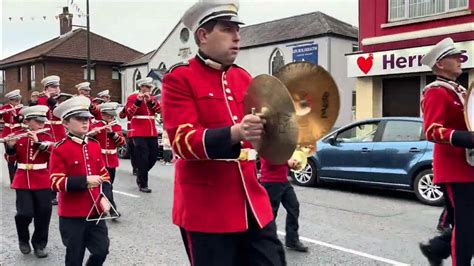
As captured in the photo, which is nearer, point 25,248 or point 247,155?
point 247,155

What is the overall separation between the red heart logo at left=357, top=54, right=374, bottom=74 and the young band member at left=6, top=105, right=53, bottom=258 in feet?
39.7

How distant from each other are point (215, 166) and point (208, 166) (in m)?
0.03

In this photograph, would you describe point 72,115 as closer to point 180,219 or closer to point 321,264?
point 180,219

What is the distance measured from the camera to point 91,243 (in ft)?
14.9

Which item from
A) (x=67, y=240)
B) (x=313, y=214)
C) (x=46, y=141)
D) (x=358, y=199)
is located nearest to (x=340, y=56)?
(x=358, y=199)

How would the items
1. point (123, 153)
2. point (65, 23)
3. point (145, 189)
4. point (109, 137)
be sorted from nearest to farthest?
1. point (109, 137)
2. point (145, 189)
3. point (123, 153)
4. point (65, 23)

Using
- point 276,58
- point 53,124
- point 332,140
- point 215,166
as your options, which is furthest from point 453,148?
point 276,58

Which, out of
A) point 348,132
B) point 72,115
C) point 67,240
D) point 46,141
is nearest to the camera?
point 67,240

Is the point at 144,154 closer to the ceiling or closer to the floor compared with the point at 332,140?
closer to the floor

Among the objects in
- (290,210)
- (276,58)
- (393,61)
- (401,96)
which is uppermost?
(276,58)

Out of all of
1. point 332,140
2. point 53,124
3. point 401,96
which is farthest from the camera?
point 401,96

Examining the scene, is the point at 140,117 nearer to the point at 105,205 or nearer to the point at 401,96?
the point at 105,205

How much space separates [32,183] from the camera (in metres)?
5.82

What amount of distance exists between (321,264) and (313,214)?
8.34 ft
